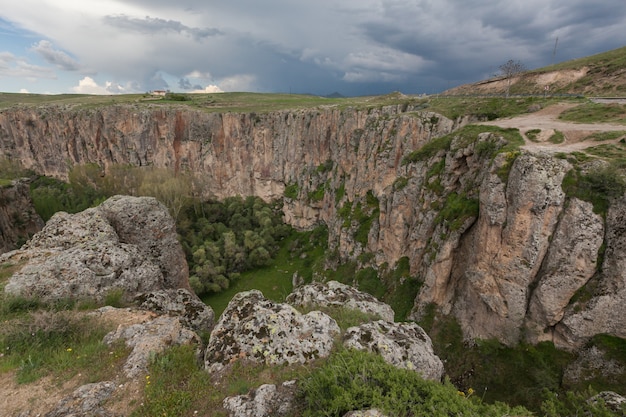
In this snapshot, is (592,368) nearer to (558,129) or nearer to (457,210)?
(457,210)

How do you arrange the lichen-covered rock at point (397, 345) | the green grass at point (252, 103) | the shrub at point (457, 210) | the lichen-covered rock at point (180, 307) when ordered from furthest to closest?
the green grass at point (252, 103) → the shrub at point (457, 210) → the lichen-covered rock at point (180, 307) → the lichen-covered rock at point (397, 345)

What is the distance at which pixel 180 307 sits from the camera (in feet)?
44.0

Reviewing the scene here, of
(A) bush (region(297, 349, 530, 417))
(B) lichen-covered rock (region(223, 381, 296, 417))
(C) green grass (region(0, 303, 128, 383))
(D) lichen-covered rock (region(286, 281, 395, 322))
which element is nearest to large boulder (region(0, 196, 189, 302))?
(C) green grass (region(0, 303, 128, 383))

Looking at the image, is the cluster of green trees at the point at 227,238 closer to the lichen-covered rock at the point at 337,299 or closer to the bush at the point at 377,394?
the lichen-covered rock at the point at 337,299

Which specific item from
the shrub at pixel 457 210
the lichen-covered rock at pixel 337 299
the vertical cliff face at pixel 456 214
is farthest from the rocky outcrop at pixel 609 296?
the lichen-covered rock at pixel 337 299

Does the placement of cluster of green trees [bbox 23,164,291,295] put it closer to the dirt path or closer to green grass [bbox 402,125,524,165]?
green grass [bbox 402,125,524,165]

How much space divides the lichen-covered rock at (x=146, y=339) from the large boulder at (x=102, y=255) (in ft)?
13.1

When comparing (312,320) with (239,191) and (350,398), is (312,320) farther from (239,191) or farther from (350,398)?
(239,191)

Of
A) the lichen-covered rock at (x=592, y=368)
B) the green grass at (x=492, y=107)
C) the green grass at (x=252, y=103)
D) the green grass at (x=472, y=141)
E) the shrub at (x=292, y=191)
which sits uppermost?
the green grass at (x=252, y=103)

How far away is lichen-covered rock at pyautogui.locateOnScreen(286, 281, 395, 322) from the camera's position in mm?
12234

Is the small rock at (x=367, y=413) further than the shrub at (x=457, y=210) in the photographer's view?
No

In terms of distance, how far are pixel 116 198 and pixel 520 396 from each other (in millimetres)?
26743

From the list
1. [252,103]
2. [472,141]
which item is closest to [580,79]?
[472,141]

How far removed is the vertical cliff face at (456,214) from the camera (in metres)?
17.0
